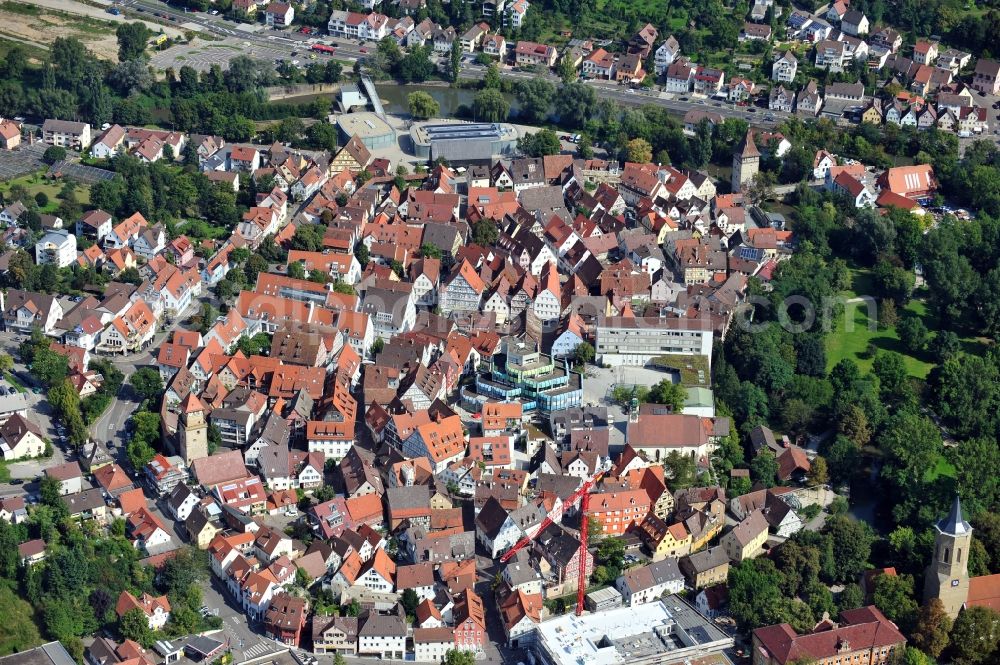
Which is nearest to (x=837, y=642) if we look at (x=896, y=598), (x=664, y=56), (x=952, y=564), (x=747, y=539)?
(x=896, y=598)

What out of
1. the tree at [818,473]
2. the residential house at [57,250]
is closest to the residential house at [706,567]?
the tree at [818,473]

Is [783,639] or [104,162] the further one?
[104,162]

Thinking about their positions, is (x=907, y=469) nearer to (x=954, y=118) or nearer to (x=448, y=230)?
(x=448, y=230)

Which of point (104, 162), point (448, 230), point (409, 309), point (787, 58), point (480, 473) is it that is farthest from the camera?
point (787, 58)

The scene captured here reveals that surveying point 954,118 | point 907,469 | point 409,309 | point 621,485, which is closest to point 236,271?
point 409,309

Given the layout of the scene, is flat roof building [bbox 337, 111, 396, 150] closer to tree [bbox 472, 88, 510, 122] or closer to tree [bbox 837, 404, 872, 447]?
tree [bbox 472, 88, 510, 122]

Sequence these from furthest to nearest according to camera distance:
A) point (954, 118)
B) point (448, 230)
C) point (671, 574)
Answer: point (954, 118) → point (448, 230) → point (671, 574)

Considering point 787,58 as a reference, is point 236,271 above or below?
below
